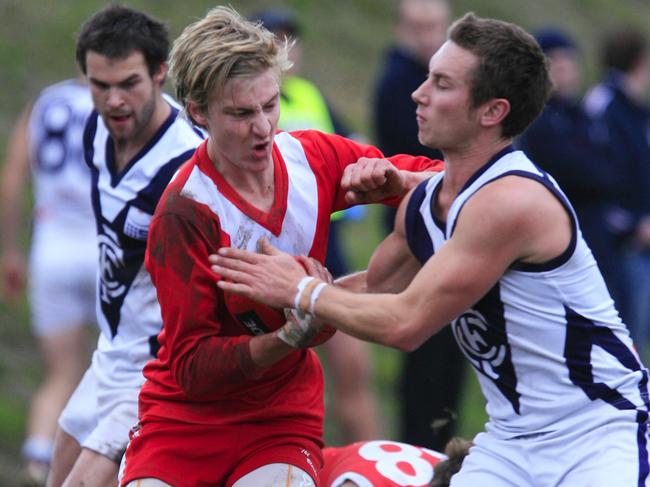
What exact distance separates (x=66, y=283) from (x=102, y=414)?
2.60m

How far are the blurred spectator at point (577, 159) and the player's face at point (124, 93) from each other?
316 cm

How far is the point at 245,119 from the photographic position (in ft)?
13.6

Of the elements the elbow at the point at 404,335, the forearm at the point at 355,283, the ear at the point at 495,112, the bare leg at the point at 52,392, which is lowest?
the bare leg at the point at 52,392

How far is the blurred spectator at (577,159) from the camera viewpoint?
7773 millimetres

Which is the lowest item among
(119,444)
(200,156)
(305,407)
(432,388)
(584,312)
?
(432,388)

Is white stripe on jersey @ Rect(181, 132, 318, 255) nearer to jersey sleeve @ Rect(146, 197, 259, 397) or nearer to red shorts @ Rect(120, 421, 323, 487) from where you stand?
jersey sleeve @ Rect(146, 197, 259, 397)

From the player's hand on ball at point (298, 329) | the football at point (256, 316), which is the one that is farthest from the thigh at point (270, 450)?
the player's hand on ball at point (298, 329)

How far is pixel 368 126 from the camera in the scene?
12.7 m

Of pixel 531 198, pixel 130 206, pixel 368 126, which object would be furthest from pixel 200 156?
pixel 368 126

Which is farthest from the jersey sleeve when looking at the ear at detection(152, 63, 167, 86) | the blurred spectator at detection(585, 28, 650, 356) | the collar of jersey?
the blurred spectator at detection(585, 28, 650, 356)

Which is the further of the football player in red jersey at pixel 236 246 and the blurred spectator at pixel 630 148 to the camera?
the blurred spectator at pixel 630 148

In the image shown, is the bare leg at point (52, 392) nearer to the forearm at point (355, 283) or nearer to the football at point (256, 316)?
the forearm at point (355, 283)

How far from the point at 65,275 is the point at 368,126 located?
5.58 meters

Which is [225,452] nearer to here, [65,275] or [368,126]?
[65,275]
